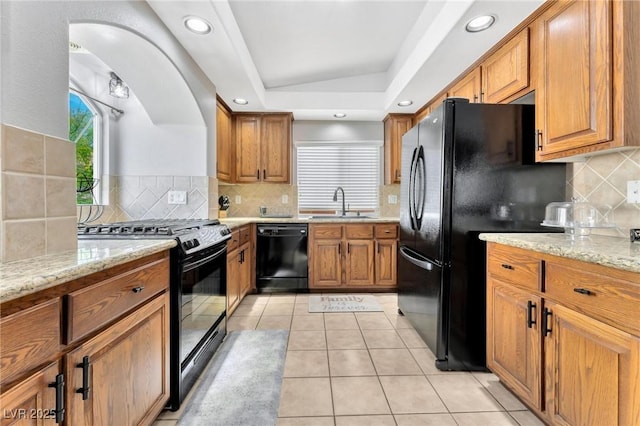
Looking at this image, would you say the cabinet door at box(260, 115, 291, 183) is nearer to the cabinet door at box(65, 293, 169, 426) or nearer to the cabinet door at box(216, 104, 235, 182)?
the cabinet door at box(216, 104, 235, 182)

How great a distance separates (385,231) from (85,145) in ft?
9.63

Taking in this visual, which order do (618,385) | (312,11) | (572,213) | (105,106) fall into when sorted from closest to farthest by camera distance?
(618,385)
(572,213)
(312,11)
(105,106)

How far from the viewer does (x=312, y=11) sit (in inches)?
93.1

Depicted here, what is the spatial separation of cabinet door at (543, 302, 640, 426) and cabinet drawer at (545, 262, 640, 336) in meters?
0.04

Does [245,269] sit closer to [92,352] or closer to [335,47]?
[92,352]

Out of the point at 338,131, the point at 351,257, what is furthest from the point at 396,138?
the point at 351,257

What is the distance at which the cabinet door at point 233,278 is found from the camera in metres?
2.62

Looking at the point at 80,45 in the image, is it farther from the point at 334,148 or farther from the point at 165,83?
the point at 334,148

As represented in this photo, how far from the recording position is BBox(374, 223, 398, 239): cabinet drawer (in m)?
3.51

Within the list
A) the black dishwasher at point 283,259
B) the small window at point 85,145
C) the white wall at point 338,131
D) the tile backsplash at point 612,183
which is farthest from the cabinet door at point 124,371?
the white wall at point 338,131

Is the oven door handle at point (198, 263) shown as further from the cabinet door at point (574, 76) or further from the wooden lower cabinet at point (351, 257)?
the cabinet door at point (574, 76)

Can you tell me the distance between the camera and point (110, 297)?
104 centimetres

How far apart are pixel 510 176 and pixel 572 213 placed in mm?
393

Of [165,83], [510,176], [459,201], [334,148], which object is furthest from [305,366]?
[334,148]
